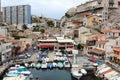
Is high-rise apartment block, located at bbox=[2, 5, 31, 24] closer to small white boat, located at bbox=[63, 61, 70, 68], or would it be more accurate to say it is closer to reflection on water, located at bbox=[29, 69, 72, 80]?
small white boat, located at bbox=[63, 61, 70, 68]

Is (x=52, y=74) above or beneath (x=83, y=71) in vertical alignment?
beneath

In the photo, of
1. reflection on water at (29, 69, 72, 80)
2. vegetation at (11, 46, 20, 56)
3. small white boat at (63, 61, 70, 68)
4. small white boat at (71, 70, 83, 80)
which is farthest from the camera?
vegetation at (11, 46, 20, 56)

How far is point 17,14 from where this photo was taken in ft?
313

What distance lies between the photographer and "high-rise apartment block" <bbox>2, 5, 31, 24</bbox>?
93312mm

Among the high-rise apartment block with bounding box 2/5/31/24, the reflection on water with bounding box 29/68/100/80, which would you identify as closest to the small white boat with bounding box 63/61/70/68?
the reflection on water with bounding box 29/68/100/80

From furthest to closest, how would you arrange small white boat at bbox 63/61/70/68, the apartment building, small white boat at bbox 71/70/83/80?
the apartment building < small white boat at bbox 63/61/70/68 < small white boat at bbox 71/70/83/80

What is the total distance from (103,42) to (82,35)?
1074cm

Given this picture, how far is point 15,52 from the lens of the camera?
4266cm

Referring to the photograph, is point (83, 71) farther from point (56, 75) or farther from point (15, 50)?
point (15, 50)

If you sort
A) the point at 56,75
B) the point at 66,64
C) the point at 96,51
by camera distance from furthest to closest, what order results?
the point at 96,51, the point at 66,64, the point at 56,75

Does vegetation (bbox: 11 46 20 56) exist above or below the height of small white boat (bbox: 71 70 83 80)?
above

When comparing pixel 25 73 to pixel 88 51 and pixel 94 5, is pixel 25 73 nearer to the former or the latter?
pixel 88 51

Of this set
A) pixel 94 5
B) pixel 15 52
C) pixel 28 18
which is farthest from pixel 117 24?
pixel 28 18

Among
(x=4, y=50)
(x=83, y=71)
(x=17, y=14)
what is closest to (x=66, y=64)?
(x=83, y=71)
